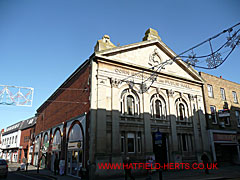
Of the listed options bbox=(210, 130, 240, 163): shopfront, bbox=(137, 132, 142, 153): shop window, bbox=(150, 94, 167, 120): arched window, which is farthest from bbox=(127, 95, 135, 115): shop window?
bbox=(210, 130, 240, 163): shopfront

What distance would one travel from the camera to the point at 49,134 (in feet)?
81.7

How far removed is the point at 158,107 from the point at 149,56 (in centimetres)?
538

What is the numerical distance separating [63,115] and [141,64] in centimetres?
1043

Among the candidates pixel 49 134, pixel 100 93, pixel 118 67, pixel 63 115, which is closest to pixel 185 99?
pixel 118 67

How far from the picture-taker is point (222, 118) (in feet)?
77.0

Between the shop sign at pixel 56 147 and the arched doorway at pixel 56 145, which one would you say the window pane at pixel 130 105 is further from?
the shop sign at pixel 56 147

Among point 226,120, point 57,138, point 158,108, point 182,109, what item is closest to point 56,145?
point 57,138

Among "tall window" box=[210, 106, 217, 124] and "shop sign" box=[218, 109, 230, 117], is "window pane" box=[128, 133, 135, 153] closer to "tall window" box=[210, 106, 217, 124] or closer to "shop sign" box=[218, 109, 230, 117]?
"tall window" box=[210, 106, 217, 124]

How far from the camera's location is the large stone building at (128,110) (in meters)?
15.1

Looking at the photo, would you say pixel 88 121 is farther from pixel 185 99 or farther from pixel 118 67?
pixel 185 99

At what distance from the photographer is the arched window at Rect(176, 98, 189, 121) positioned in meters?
20.4

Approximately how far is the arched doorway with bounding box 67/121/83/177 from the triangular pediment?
7057 millimetres

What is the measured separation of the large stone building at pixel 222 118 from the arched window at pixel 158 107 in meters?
6.41

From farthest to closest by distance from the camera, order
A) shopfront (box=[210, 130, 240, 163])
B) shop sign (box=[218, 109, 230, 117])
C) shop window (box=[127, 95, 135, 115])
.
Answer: shop sign (box=[218, 109, 230, 117]) < shopfront (box=[210, 130, 240, 163]) < shop window (box=[127, 95, 135, 115])
